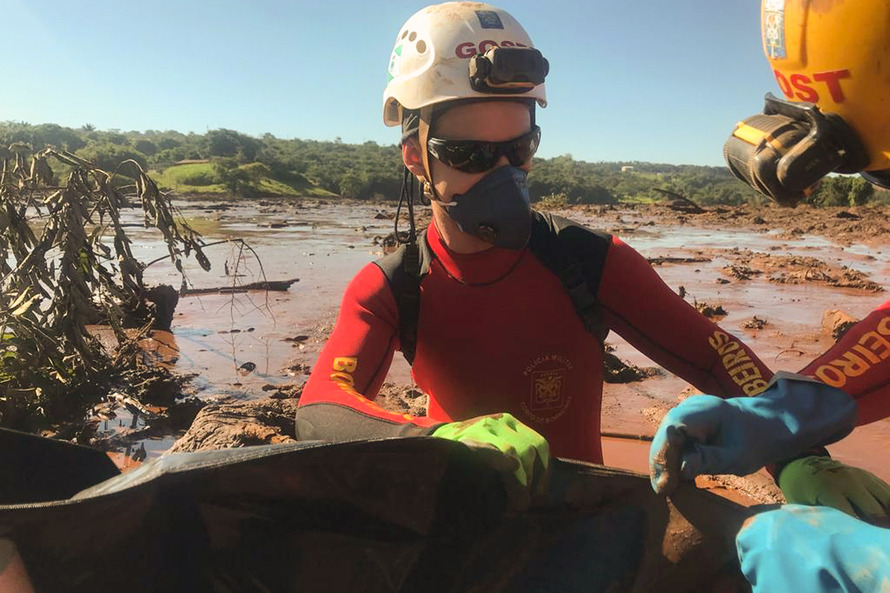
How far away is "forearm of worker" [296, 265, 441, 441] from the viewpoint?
159 centimetres

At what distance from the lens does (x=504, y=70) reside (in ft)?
6.44

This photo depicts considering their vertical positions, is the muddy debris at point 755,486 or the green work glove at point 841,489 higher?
the green work glove at point 841,489

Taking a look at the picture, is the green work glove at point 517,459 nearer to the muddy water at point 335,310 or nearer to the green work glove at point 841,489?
the green work glove at point 841,489

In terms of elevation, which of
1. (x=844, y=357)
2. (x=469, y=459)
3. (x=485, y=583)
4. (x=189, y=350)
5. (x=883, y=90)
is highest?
(x=883, y=90)

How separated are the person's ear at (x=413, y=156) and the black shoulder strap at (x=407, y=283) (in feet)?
0.88

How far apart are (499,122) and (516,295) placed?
0.57 meters

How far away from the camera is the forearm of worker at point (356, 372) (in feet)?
5.21

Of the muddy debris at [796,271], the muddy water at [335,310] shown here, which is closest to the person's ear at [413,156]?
the muddy water at [335,310]

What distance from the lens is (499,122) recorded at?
206 cm

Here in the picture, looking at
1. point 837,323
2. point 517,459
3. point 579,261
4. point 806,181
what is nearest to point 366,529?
point 517,459

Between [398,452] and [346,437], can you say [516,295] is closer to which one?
[346,437]

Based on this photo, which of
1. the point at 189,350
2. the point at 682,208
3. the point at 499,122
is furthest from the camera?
the point at 682,208

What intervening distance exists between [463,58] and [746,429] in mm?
1434

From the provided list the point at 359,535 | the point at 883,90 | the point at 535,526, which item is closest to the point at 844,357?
the point at 883,90
